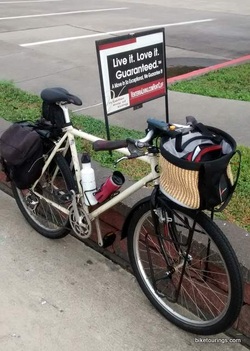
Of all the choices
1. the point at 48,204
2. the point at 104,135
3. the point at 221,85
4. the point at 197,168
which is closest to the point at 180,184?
the point at 197,168

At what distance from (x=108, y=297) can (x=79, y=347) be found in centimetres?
45

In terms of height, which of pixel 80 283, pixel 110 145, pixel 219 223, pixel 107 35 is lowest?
pixel 107 35

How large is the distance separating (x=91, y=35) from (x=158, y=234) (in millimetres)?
9492

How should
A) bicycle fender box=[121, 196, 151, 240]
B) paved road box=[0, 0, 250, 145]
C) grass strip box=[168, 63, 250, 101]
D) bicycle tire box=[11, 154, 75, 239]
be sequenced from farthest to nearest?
1. grass strip box=[168, 63, 250, 101]
2. paved road box=[0, 0, 250, 145]
3. bicycle tire box=[11, 154, 75, 239]
4. bicycle fender box=[121, 196, 151, 240]

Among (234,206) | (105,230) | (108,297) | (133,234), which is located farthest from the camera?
(105,230)

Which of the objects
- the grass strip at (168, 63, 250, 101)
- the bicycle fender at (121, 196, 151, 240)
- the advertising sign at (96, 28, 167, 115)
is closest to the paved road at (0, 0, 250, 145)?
the grass strip at (168, 63, 250, 101)

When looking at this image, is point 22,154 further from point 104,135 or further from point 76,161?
point 104,135

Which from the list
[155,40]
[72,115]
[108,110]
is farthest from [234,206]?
[72,115]

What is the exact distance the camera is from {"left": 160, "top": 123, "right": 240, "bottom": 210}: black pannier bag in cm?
208

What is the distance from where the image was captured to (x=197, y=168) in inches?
81.2

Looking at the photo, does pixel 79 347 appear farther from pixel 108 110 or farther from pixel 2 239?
pixel 108 110

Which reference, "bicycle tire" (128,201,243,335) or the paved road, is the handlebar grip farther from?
the paved road

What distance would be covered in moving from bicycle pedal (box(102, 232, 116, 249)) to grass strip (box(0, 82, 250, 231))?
652 millimetres

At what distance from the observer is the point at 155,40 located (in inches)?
162
